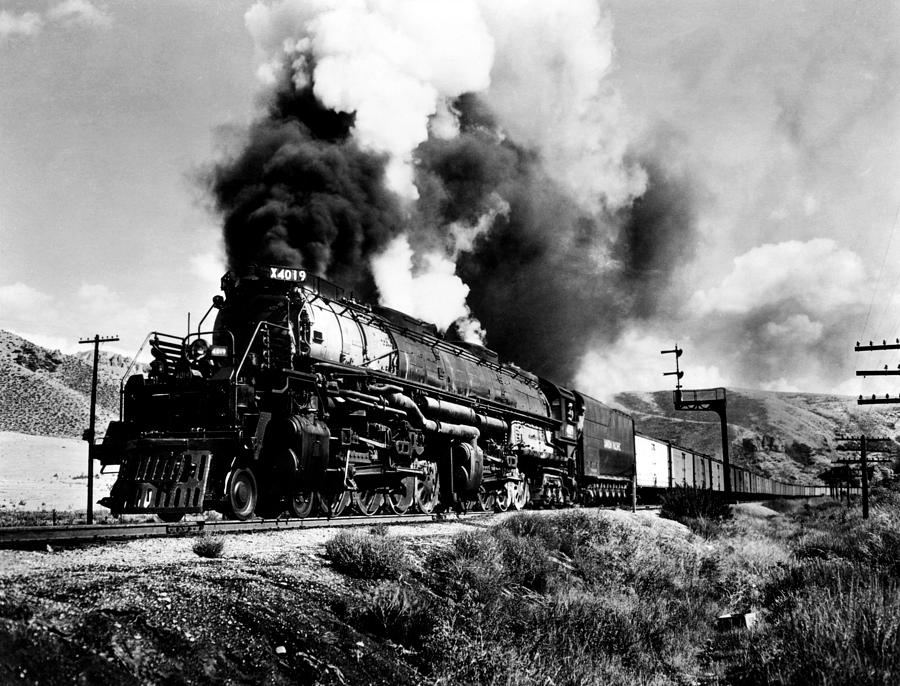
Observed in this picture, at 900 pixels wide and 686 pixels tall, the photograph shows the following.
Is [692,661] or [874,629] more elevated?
[874,629]

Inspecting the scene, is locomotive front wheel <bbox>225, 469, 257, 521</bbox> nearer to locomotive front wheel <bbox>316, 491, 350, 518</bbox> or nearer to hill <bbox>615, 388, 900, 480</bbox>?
locomotive front wheel <bbox>316, 491, 350, 518</bbox>

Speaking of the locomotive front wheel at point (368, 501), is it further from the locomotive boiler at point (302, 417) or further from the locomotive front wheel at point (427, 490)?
the locomotive front wheel at point (427, 490)

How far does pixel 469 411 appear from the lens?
699 inches

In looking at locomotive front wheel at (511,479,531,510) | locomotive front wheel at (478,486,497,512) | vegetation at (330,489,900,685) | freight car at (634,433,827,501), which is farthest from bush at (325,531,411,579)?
freight car at (634,433,827,501)

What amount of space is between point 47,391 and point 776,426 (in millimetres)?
119425

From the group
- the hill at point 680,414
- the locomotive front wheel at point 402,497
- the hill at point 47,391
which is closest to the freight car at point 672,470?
the locomotive front wheel at point 402,497

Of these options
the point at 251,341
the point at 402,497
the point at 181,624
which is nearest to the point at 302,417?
the point at 251,341

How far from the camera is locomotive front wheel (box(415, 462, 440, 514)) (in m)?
16.0

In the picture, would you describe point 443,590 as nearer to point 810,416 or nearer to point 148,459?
point 148,459

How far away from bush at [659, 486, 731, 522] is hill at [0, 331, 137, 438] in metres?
47.0

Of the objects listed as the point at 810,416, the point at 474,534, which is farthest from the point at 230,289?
the point at 810,416

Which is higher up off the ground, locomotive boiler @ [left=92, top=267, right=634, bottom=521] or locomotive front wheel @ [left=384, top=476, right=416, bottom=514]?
locomotive boiler @ [left=92, top=267, right=634, bottom=521]

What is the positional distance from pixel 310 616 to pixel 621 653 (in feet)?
11.6

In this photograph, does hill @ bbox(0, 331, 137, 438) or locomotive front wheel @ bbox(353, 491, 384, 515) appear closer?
locomotive front wheel @ bbox(353, 491, 384, 515)
